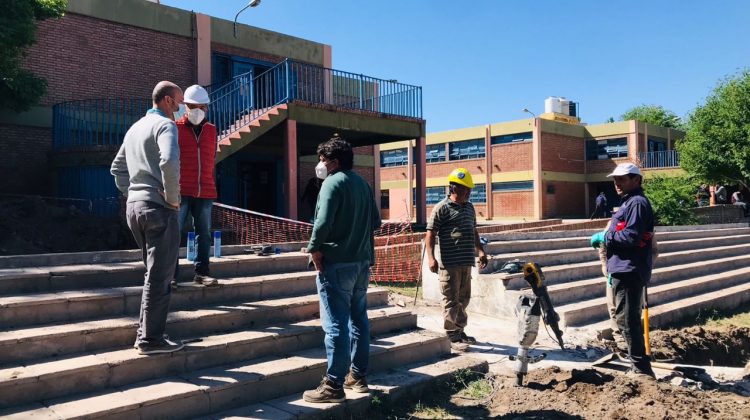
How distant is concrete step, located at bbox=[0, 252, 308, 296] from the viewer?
4480 millimetres

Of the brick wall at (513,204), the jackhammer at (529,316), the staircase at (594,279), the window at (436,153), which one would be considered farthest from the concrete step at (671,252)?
the window at (436,153)

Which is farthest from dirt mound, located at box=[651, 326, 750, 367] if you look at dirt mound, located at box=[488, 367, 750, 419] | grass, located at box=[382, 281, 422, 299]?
grass, located at box=[382, 281, 422, 299]

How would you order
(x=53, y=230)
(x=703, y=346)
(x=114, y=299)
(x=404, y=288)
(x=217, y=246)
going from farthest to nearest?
(x=53, y=230) → (x=404, y=288) → (x=703, y=346) → (x=217, y=246) → (x=114, y=299)

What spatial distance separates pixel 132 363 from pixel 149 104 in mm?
12181

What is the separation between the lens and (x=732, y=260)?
1245 centimetres

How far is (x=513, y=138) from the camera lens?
3597cm

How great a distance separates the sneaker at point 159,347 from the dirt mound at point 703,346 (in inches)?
205

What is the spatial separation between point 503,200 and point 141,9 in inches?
1072

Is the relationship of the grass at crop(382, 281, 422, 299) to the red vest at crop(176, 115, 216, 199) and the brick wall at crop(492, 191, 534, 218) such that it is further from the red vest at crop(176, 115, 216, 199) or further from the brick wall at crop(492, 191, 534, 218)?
the brick wall at crop(492, 191, 534, 218)

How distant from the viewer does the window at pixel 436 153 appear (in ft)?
132

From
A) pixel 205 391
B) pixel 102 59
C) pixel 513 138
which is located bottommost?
pixel 205 391

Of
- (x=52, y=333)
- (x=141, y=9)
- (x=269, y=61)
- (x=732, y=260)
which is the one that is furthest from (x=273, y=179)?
(x=52, y=333)

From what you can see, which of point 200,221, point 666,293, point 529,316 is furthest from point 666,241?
point 200,221

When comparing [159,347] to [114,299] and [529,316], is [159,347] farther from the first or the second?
[529,316]
